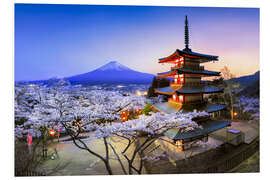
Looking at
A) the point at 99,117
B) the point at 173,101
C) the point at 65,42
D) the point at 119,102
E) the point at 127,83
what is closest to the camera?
the point at 99,117

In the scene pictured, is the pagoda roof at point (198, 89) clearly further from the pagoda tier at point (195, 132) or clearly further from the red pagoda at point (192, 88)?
the pagoda tier at point (195, 132)

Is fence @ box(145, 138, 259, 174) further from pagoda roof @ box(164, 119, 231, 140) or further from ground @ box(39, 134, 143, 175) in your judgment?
ground @ box(39, 134, 143, 175)

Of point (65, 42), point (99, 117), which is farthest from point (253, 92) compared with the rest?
point (65, 42)

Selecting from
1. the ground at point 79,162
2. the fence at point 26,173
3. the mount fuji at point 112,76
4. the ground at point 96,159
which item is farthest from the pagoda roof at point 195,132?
the fence at point 26,173

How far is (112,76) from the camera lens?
454 cm

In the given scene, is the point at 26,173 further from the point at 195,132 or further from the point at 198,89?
the point at 198,89

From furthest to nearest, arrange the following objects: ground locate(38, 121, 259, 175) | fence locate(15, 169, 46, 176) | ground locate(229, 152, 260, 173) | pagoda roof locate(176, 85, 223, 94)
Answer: pagoda roof locate(176, 85, 223, 94) → ground locate(38, 121, 259, 175) → ground locate(229, 152, 260, 173) → fence locate(15, 169, 46, 176)

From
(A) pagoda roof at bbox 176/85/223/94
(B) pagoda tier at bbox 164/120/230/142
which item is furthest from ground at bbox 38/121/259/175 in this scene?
(A) pagoda roof at bbox 176/85/223/94

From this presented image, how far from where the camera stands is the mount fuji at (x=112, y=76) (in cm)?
386

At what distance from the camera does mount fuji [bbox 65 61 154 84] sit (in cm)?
386

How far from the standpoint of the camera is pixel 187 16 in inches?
121

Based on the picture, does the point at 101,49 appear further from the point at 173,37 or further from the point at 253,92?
the point at 253,92

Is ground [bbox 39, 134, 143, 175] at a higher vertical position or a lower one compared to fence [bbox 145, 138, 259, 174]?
lower
